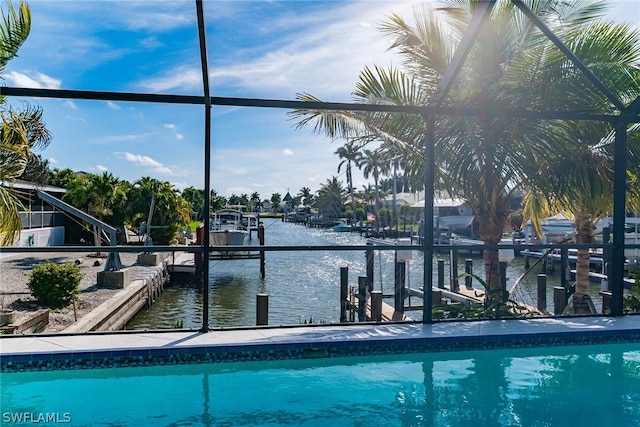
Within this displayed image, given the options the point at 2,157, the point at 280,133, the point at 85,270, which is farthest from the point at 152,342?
the point at 85,270

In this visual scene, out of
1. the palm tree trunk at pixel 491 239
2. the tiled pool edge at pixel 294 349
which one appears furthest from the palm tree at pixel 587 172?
the tiled pool edge at pixel 294 349

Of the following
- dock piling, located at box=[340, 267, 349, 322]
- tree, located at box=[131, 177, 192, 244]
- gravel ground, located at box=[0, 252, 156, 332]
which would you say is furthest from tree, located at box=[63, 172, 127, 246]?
dock piling, located at box=[340, 267, 349, 322]

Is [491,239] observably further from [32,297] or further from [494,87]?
[32,297]

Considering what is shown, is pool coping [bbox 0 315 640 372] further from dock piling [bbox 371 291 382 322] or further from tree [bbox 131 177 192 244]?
tree [bbox 131 177 192 244]

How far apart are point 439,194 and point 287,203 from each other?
79532 mm

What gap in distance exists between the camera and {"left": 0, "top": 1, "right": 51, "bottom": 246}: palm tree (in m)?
4.91

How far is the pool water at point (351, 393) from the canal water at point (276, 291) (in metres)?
3.65

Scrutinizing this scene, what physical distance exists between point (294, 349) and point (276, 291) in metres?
10.2

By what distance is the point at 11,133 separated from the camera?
5.61 metres

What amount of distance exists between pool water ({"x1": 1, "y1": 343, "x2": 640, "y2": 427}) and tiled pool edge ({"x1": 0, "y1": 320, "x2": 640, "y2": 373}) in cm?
8

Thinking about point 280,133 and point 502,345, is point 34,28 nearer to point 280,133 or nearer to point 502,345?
point 280,133

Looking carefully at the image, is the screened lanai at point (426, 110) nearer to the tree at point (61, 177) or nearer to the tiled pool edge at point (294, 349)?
the tiled pool edge at point (294, 349)

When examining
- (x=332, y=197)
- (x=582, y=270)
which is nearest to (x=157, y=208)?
(x=582, y=270)

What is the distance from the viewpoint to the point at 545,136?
19.5ft
